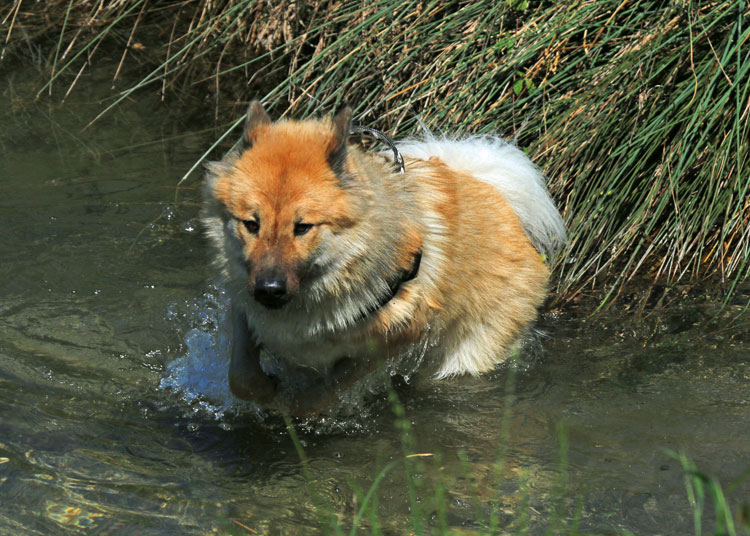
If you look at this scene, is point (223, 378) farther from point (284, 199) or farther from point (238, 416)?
point (284, 199)

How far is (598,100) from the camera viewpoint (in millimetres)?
4836

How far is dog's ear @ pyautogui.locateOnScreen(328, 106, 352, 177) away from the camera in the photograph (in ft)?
10.4

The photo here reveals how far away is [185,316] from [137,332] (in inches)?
11.6

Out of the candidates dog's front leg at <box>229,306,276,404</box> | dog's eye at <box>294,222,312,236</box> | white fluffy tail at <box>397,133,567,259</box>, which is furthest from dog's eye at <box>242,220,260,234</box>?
white fluffy tail at <box>397,133,567,259</box>

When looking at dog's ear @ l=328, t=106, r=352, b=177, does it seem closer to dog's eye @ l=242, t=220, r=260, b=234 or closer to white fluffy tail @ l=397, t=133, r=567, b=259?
dog's eye @ l=242, t=220, r=260, b=234

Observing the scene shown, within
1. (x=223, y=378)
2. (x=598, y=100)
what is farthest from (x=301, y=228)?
(x=598, y=100)

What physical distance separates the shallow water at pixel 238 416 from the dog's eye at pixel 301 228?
0.99 metres

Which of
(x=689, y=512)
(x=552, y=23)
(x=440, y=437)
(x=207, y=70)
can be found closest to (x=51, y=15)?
(x=207, y=70)

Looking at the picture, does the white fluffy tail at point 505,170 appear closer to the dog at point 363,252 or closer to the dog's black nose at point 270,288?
the dog at point 363,252

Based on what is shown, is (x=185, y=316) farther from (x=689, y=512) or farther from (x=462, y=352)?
(x=689, y=512)

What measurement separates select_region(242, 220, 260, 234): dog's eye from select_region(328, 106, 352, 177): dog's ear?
37cm

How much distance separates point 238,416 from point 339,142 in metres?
1.50

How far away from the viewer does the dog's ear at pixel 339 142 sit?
3176 mm

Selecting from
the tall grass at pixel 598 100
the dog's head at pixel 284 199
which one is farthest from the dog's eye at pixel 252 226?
the tall grass at pixel 598 100
